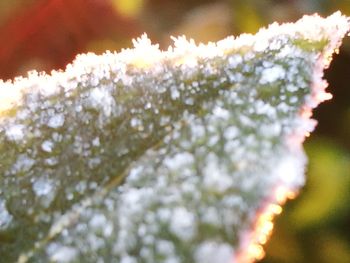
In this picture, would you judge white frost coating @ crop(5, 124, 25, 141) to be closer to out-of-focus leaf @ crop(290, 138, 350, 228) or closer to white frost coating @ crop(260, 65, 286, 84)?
white frost coating @ crop(260, 65, 286, 84)

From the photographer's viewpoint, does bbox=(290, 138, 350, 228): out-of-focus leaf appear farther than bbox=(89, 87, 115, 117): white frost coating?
Yes

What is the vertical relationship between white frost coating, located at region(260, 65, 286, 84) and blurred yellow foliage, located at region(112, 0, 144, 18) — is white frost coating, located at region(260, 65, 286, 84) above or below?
below

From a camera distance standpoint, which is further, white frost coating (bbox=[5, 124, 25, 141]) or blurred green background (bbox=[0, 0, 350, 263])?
blurred green background (bbox=[0, 0, 350, 263])

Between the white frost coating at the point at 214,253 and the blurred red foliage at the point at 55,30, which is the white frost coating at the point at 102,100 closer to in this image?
the white frost coating at the point at 214,253

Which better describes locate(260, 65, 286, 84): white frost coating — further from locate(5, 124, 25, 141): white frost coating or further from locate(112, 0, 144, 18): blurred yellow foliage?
locate(112, 0, 144, 18): blurred yellow foliage

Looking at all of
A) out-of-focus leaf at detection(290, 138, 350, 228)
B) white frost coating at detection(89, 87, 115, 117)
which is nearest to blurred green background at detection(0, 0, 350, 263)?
out-of-focus leaf at detection(290, 138, 350, 228)

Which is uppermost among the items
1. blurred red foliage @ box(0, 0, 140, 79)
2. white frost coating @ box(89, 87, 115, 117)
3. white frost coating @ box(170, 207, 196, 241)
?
blurred red foliage @ box(0, 0, 140, 79)
